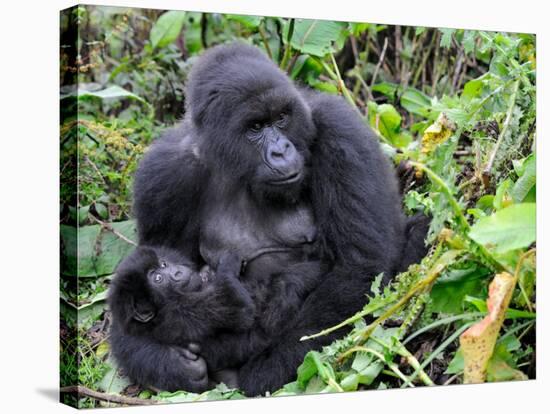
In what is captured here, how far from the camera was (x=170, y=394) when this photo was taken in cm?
411

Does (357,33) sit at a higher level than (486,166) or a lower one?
higher

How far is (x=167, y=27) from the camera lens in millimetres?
5750

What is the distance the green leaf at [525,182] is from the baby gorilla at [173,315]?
1404 mm

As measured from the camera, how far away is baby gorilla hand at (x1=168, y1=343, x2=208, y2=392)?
4133 mm

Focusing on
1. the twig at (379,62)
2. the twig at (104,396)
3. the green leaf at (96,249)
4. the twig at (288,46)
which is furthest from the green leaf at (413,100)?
the twig at (104,396)

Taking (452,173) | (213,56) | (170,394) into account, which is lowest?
(170,394)

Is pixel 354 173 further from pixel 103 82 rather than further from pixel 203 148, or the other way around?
pixel 103 82

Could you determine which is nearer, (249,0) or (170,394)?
(170,394)

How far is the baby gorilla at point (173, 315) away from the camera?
4.09 meters

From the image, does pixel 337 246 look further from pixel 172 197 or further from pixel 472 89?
pixel 472 89

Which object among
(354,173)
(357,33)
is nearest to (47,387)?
(354,173)

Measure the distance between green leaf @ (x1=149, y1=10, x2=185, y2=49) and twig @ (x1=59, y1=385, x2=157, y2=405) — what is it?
8.36 ft

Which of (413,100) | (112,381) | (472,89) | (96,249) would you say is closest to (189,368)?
(112,381)

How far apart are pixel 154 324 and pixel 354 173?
1.14 meters
